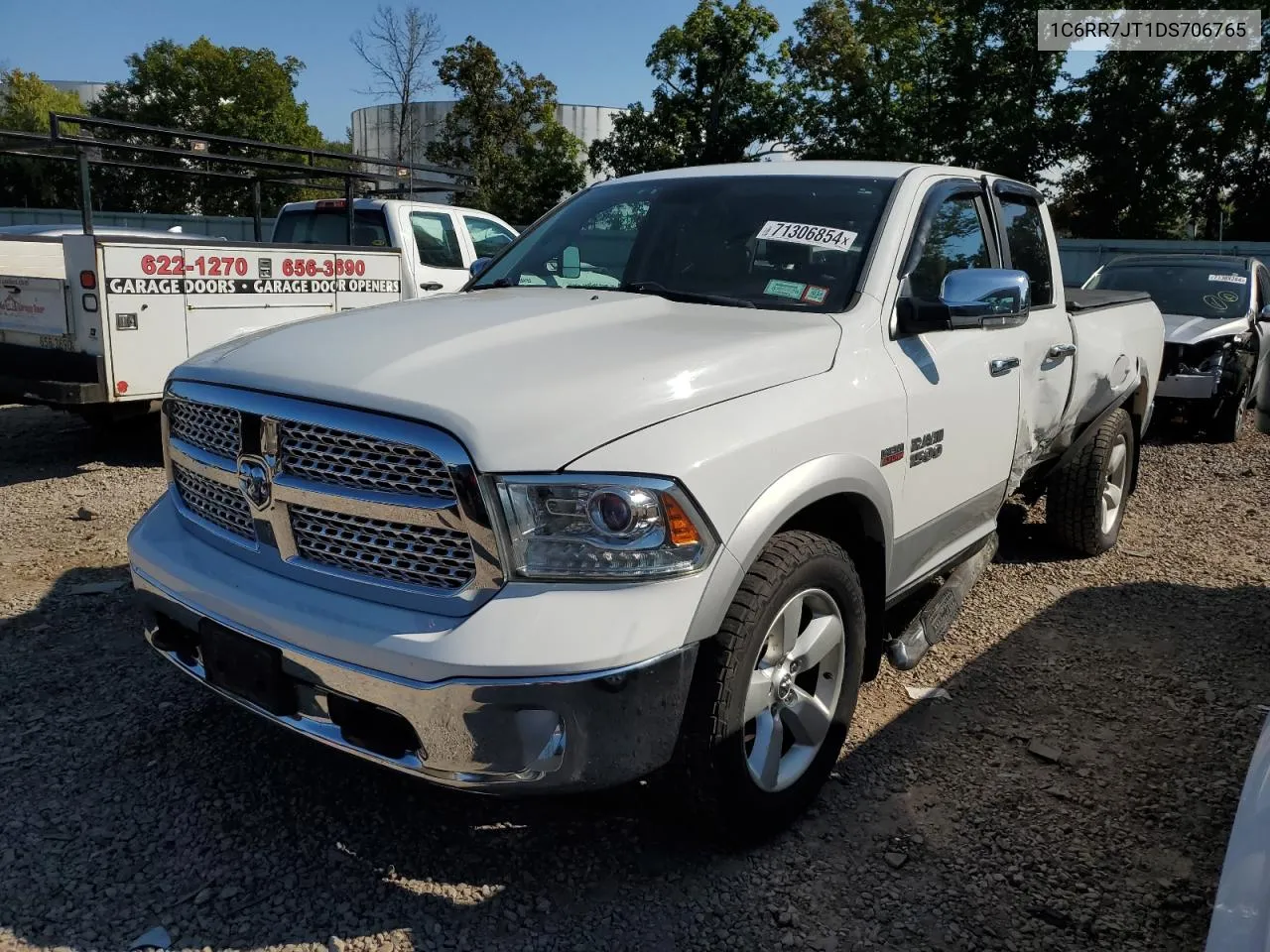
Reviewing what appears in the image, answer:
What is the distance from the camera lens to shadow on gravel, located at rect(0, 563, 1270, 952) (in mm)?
2473

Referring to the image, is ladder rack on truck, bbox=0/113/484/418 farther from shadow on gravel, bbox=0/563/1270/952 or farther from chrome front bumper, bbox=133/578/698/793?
chrome front bumper, bbox=133/578/698/793

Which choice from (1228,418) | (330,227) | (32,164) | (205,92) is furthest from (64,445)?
(205,92)

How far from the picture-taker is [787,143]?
3384cm

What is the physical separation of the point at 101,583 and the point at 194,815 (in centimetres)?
222

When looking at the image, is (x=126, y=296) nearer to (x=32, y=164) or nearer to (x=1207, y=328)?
(x=1207, y=328)

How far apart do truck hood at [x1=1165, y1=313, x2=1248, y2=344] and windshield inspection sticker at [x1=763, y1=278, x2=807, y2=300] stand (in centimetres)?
692

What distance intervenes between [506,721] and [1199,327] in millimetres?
8891

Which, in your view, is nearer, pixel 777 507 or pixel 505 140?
pixel 777 507

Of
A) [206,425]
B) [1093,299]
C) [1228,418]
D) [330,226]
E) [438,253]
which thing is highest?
[330,226]

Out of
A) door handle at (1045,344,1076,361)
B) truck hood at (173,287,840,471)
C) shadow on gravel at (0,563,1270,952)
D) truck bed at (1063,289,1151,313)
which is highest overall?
truck bed at (1063,289,1151,313)

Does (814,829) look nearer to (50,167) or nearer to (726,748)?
(726,748)

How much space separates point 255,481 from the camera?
8.21 feet

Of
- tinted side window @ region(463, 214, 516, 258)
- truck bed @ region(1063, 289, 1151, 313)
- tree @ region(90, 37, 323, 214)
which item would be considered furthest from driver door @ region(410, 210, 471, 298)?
tree @ region(90, 37, 323, 214)

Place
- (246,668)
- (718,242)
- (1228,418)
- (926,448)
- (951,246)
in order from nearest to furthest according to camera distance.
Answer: (246,668)
(926,448)
(718,242)
(951,246)
(1228,418)
